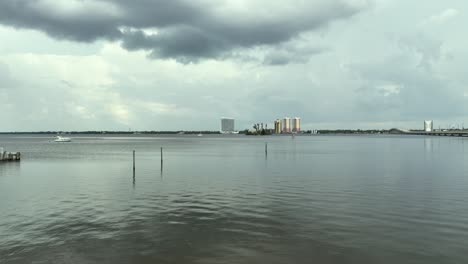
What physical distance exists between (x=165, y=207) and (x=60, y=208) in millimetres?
8291

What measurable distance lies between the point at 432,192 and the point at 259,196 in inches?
672

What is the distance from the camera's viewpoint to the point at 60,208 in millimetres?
30547

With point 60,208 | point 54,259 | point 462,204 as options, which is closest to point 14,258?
point 54,259

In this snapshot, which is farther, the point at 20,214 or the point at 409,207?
the point at 409,207

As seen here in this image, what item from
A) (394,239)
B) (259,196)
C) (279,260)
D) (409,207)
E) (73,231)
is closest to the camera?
(279,260)

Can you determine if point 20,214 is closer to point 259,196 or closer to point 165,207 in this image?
point 165,207

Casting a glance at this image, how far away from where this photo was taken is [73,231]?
23.3m

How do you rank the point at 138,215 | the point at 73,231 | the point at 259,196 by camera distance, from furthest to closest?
the point at 259,196
the point at 138,215
the point at 73,231

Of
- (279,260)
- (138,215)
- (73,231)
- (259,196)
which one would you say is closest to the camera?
(279,260)

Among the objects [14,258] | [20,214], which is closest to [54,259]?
[14,258]

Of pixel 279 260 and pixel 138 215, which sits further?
pixel 138 215

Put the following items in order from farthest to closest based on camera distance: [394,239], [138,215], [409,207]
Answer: [409,207], [138,215], [394,239]

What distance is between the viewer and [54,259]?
60.3 feet

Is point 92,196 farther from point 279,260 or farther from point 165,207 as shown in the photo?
point 279,260
